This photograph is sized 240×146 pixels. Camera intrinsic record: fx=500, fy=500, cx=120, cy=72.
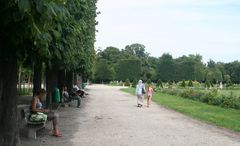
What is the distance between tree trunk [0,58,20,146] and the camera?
10094mm

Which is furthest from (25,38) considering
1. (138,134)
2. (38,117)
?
(138,134)

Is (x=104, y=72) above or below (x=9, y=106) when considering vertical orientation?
above

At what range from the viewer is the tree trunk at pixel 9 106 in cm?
1009

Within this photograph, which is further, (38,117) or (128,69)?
(128,69)

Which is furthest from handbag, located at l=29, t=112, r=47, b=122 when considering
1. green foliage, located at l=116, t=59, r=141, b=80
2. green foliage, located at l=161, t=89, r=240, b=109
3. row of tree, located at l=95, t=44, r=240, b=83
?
green foliage, located at l=116, t=59, r=141, b=80

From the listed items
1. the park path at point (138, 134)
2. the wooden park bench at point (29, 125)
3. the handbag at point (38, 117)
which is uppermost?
the handbag at point (38, 117)

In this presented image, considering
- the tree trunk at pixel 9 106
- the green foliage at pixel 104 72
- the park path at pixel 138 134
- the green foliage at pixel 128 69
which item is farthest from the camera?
the green foliage at pixel 128 69

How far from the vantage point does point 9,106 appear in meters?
10.3

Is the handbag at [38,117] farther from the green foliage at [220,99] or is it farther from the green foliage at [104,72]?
the green foliage at [104,72]

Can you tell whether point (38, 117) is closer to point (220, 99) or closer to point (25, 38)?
point (25, 38)

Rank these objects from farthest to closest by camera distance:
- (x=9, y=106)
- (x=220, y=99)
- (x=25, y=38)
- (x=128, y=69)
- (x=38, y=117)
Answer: (x=128, y=69) → (x=220, y=99) → (x=38, y=117) → (x=9, y=106) → (x=25, y=38)

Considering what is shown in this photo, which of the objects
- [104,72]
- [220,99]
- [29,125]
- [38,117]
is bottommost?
[29,125]

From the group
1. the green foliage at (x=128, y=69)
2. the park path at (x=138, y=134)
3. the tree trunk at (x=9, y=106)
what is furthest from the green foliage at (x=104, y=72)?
the tree trunk at (x=9, y=106)

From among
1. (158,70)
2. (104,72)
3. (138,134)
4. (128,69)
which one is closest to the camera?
(138,134)
